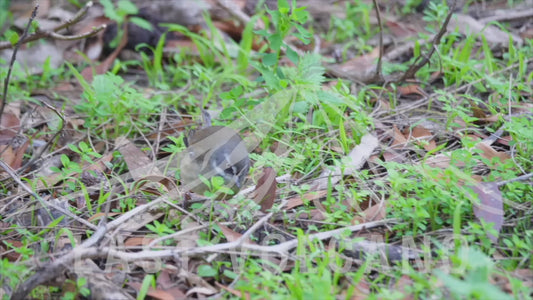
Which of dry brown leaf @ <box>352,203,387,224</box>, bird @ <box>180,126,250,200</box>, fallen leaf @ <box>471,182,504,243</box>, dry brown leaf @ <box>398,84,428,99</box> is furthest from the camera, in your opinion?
dry brown leaf @ <box>398,84,428,99</box>

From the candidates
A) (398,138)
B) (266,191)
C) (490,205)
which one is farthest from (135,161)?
(490,205)

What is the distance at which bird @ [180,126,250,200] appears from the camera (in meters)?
2.18

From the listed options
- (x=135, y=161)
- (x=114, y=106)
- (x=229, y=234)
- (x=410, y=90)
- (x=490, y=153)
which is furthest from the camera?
(x=410, y=90)

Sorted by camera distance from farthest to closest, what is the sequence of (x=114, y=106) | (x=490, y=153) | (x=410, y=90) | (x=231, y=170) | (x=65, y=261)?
(x=410, y=90), (x=114, y=106), (x=490, y=153), (x=231, y=170), (x=65, y=261)

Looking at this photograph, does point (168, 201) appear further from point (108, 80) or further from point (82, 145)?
point (108, 80)

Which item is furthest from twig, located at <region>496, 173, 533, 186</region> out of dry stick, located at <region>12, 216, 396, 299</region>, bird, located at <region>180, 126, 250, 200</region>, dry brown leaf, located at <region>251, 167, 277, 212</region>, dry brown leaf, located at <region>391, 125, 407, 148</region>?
bird, located at <region>180, 126, 250, 200</region>

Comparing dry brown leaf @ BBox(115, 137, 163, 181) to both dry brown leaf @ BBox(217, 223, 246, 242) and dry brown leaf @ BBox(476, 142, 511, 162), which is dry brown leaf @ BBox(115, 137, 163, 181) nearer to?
dry brown leaf @ BBox(217, 223, 246, 242)

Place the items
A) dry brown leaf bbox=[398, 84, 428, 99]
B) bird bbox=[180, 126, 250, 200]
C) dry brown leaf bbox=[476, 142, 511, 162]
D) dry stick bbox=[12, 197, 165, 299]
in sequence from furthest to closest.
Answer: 1. dry brown leaf bbox=[398, 84, 428, 99]
2. dry brown leaf bbox=[476, 142, 511, 162]
3. bird bbox=[180, 126, 250, 200]
4. dry stick bbox=[12, 197, 165, 299]

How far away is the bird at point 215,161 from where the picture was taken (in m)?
2.18

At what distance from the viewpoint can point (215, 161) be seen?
2207 mm

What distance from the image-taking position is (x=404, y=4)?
4219mm

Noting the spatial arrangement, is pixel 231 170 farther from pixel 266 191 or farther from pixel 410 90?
pixel 410 90

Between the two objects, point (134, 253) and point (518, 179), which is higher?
point (518, 179)

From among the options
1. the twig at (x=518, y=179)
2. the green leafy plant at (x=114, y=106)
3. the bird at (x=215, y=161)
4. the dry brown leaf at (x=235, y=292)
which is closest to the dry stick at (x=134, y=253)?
the dry brown leaf at (x=235, y=292)
